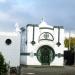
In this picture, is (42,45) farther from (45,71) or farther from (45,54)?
(45,71)

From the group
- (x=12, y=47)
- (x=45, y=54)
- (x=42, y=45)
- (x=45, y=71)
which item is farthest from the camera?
(x=42, y=45)

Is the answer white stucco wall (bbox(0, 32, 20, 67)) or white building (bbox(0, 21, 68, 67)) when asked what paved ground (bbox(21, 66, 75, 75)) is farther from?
white building (bbox(0, 21, 68, 67))

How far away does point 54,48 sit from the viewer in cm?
4631

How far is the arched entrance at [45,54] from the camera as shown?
4562 centimetres

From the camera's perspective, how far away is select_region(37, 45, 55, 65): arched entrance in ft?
150

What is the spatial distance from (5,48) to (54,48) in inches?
343

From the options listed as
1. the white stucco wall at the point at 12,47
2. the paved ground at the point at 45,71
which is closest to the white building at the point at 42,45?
the white stucco wall at the point at 12,47

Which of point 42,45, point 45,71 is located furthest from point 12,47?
point 42,45

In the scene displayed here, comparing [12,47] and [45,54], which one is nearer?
[12,47]

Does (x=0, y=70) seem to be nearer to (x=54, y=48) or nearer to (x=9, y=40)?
(x=9, y=40)

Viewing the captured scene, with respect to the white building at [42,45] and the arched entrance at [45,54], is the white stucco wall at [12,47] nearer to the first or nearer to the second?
the white building at [42,45]

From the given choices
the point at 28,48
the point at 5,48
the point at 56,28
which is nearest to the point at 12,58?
the point at 5,48

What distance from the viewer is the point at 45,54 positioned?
4584 centimetres

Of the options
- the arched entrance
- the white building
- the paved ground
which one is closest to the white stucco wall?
the paved ground
